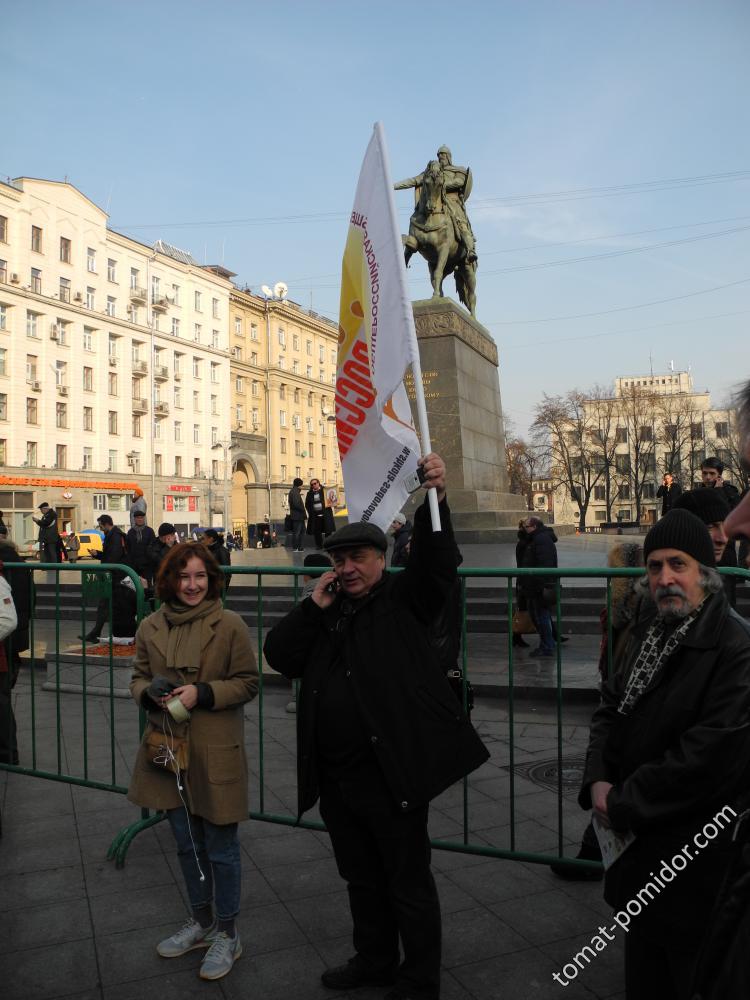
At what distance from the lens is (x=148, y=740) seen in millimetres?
3492

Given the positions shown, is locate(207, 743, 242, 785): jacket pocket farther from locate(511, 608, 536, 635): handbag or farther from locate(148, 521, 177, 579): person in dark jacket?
locate(148, 521, 177, 579): person in dark jacket

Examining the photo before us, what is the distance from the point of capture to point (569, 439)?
6400cm

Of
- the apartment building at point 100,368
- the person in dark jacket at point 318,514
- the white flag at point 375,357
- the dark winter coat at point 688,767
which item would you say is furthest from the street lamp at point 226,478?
the dark winter coat at point 688,767

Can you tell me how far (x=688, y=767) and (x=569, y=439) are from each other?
208 ft

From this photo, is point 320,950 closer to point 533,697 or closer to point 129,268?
point 533,697

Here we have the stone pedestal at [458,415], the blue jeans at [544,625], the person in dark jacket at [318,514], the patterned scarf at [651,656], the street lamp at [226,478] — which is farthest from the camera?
the street lamp at [226,478]

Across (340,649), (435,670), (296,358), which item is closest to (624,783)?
(435,670)

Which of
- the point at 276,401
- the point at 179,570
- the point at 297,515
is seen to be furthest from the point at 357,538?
the point at 276,401

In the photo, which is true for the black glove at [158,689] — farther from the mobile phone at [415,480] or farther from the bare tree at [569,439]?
the bare tree at [569,439]

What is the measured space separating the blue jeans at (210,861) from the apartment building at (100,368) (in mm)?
48871

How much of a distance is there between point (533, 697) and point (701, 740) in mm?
5763

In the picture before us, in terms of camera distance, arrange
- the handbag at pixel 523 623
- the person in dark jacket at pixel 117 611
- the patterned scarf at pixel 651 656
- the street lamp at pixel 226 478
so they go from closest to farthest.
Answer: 1. the patterned scarf at pixel 651 656
2. the person in dark jacket at pixel 117 611
3. the handbag at pixel 523 623
4. the street lamp at pixel 226 478

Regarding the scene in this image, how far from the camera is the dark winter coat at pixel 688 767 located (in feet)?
7.50

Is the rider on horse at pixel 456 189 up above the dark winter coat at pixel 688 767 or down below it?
above
